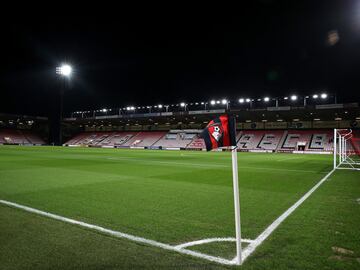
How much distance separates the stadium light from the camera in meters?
54.5

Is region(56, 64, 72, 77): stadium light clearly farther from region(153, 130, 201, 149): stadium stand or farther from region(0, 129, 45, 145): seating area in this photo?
region(0, 129, 45, 145): seating area

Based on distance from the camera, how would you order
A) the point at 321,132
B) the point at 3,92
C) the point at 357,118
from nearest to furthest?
1. the point at 357,118
2. the point at 321,132
3. the point at 3,92

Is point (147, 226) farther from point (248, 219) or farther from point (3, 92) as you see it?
point (3, 92)

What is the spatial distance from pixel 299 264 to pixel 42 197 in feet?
22.0

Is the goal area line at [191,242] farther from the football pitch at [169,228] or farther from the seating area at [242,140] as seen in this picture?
the seating area at [242,140]

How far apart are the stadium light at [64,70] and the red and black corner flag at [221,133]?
57.5 m

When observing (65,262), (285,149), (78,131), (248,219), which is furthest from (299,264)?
(78,131)

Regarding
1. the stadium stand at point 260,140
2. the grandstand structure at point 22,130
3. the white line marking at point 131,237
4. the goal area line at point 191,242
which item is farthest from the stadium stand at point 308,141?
the grandstand structure at point 22,130

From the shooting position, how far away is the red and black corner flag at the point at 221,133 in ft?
11.8

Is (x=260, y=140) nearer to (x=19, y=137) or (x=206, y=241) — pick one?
(x=206, y=241)

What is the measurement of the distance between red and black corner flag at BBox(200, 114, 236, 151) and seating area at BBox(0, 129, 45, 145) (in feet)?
261

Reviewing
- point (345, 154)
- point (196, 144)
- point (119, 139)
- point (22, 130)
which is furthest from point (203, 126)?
point (22, 130)

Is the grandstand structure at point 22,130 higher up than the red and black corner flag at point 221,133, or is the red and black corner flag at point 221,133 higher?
the grandstand structure at point 22,130

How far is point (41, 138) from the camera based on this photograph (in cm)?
8075
